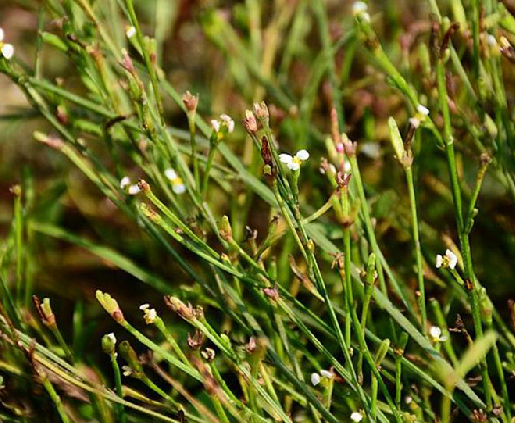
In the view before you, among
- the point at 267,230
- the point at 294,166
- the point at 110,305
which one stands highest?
the point at 294,166

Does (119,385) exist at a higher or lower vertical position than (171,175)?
lower

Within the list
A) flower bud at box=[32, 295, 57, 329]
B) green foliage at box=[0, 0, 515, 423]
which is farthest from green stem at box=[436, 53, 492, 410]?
flower bud at box=[32, 295, 57, 329]

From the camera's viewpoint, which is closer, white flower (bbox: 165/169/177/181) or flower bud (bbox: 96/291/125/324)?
flower bud (bbox: 96/291/125/324)

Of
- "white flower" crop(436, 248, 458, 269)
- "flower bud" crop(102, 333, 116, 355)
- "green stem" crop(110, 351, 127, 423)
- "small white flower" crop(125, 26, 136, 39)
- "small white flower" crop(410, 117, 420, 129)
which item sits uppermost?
"small white flower" crop(125, 26, 136, 39)

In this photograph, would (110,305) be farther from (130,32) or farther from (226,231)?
(130,32)

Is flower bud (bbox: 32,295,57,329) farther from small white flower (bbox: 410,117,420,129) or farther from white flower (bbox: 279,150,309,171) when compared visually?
small white flower (bbox: 410,117,420,129)

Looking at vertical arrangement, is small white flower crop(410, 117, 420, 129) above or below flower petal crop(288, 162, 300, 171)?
above

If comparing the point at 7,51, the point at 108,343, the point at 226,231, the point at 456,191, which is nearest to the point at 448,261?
the point at 456,191

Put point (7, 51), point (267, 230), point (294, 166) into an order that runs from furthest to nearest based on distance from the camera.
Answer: point (267, 230) → point (7, 51) → point (294, 166)

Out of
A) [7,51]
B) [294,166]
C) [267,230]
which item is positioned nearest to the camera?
[294,166]

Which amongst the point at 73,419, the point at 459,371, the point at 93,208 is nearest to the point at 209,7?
the point at 93,208

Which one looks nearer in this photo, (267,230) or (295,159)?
(295,159)

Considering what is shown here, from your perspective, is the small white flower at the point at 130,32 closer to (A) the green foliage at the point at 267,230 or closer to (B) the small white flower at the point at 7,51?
(A) the green foliage at the point at 267,230
